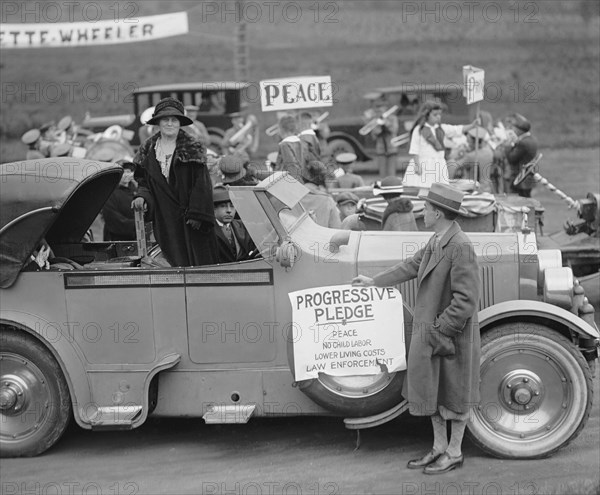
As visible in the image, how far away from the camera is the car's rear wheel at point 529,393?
6.05 meters

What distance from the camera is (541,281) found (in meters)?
6.31

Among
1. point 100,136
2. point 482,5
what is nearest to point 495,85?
point 482,5

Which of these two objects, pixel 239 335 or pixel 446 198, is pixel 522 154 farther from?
pixel 239 335

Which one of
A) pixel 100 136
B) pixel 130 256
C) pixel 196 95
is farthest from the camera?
pixel 196 95

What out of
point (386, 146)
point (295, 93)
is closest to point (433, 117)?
point (295, 93)

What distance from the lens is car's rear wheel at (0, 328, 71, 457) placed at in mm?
6395

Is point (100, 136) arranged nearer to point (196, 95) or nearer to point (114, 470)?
point (196, 95)

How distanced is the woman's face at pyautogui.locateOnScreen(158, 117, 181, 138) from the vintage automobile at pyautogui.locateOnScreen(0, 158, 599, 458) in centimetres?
76

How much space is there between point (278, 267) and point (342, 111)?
22087mm

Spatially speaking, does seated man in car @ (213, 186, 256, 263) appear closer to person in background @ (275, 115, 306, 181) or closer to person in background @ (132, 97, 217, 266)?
person in background @ (132, 97, 217, 266)

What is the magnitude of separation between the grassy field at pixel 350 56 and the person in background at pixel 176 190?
2062 centimetres

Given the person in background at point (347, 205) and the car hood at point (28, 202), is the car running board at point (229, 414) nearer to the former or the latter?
the car hood at point (28, 202)

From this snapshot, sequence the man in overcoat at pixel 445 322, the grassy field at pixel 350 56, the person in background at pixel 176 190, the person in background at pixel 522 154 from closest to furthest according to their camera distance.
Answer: the man in overcoat at pixel 445 322, the person in background at pixel 176 190, the person in background at pixel 522 154, the grassy field at pixel 350 56

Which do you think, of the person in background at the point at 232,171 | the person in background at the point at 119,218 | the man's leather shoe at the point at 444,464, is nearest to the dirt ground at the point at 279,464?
the man's leather shoe at the point at 444,464
